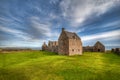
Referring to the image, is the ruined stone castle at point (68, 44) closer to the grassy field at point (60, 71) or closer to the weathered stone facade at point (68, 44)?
the weathered stone facade at point (68, 44)

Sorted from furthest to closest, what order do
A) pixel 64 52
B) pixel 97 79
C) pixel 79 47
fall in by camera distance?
1. pixel 79 47
2. pixel 64 52
3. pixel 97 79

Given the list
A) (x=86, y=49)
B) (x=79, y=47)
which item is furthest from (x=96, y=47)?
(x=79, y=47)

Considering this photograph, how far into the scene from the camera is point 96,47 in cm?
9075

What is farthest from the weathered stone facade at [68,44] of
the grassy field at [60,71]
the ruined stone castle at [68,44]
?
the grassy field at [60,71]

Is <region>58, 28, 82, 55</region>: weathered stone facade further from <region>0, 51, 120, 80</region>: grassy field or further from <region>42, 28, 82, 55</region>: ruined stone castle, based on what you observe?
<region>0, 51, 120, 80</region>: grassy field

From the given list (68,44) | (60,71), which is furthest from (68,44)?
(60,71)

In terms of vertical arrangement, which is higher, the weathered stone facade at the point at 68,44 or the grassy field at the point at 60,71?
the weathered stone facade at the point at 68,44

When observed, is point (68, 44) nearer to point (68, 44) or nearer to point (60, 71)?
point (68, 44)

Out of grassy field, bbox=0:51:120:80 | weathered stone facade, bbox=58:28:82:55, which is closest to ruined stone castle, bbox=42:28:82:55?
weathered stone facade, bbox=58:28:82:55

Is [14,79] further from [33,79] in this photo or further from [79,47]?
[79,47]

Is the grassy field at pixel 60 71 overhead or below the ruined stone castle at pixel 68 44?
below

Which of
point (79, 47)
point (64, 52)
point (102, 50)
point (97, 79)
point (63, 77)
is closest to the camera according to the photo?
point (97, 79)

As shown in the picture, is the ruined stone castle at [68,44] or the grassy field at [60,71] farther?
the ruined stone castle at [68,44]

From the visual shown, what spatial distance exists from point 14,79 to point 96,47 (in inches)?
3182
